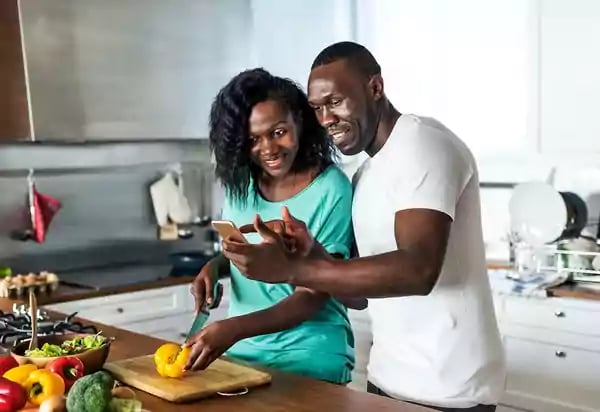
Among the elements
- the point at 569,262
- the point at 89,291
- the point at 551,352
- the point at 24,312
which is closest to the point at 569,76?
the point at 569,262

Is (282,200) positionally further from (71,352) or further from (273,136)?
(71,352)

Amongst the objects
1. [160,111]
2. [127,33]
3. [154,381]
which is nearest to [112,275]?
[160,111]

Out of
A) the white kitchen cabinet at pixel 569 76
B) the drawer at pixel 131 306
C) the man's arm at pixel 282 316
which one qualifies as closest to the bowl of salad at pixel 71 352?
the man's arm at pixel 282 316

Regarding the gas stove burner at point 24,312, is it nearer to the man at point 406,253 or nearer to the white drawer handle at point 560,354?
the man at point 406,253

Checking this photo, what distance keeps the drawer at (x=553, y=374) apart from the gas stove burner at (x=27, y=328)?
1556 millimetres

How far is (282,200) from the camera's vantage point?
2.02 metres

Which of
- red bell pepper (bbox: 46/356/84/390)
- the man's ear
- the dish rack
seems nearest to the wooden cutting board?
red bell pepper (bbox: 46/356/84/390)

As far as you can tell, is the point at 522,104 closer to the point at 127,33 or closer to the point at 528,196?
the point at 528,196

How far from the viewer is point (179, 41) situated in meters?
3.82

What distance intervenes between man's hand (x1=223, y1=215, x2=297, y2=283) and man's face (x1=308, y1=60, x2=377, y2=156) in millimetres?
297

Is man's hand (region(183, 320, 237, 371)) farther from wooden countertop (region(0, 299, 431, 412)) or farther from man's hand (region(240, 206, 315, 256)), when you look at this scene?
man's hand (region(240, 206, 315, 256))

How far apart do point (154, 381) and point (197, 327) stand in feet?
0.71

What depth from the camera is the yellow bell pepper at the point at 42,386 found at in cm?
150

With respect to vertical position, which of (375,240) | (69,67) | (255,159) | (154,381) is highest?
(69,67)
